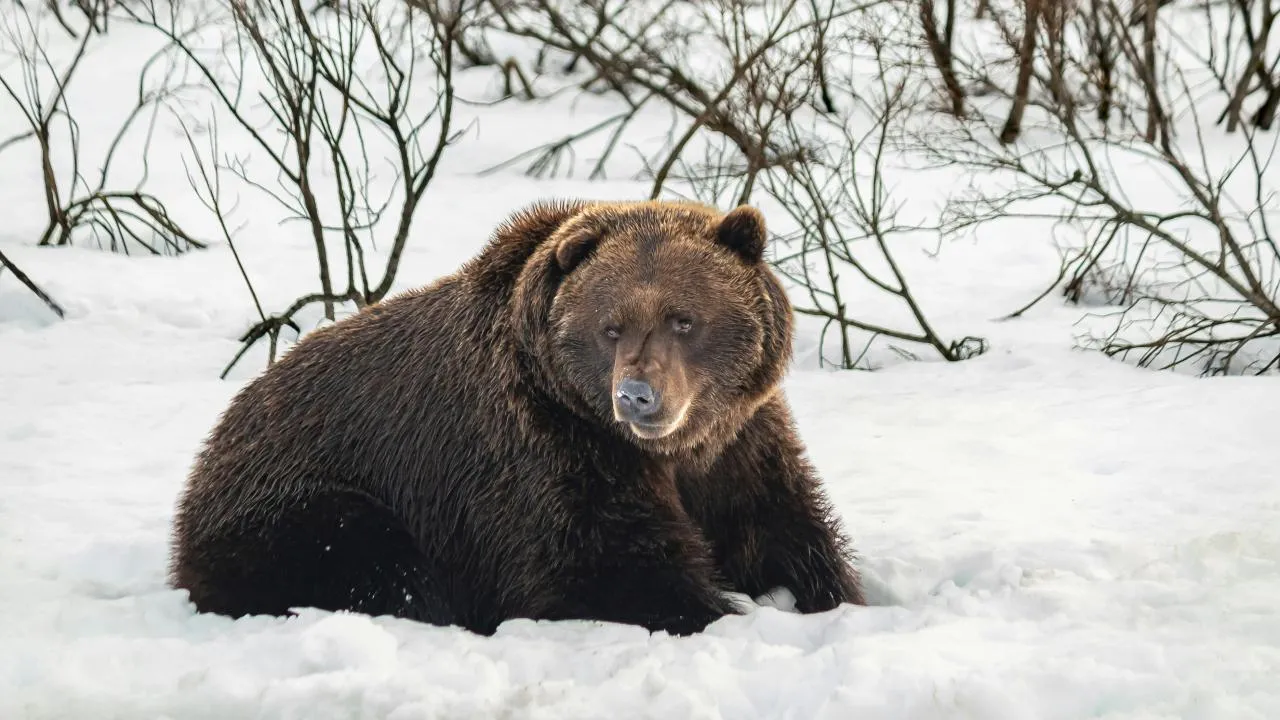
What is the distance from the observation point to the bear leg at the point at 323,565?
4.63 metres

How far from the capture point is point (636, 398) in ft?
12.6

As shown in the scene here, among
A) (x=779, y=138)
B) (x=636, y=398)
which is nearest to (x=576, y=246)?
(x=636, y=398)

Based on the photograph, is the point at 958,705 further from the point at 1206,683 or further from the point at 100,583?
the point at 100,583

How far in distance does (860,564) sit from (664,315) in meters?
1.50

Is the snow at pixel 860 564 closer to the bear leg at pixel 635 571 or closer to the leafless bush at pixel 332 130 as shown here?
the bear leg at pixel 635 571

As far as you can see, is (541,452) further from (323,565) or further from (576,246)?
(323,565)

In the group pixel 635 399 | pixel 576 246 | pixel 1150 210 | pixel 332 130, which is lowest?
pixel 635 399

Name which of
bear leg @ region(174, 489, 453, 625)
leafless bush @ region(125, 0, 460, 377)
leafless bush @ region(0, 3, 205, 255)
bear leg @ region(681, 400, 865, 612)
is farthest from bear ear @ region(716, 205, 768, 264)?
leafless bush @ region(0, 3, 205, 255)

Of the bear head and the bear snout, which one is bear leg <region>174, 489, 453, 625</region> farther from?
the bear snout

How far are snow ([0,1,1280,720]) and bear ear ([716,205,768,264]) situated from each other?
45.7 inches

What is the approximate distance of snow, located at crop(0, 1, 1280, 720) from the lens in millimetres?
3547

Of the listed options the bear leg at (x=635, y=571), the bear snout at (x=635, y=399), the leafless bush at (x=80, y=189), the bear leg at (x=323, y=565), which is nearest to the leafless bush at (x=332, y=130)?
the leafless bush at (x=80, y=189)

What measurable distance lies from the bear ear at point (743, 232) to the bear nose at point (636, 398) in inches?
29.5

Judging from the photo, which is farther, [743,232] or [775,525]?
[775,525]
